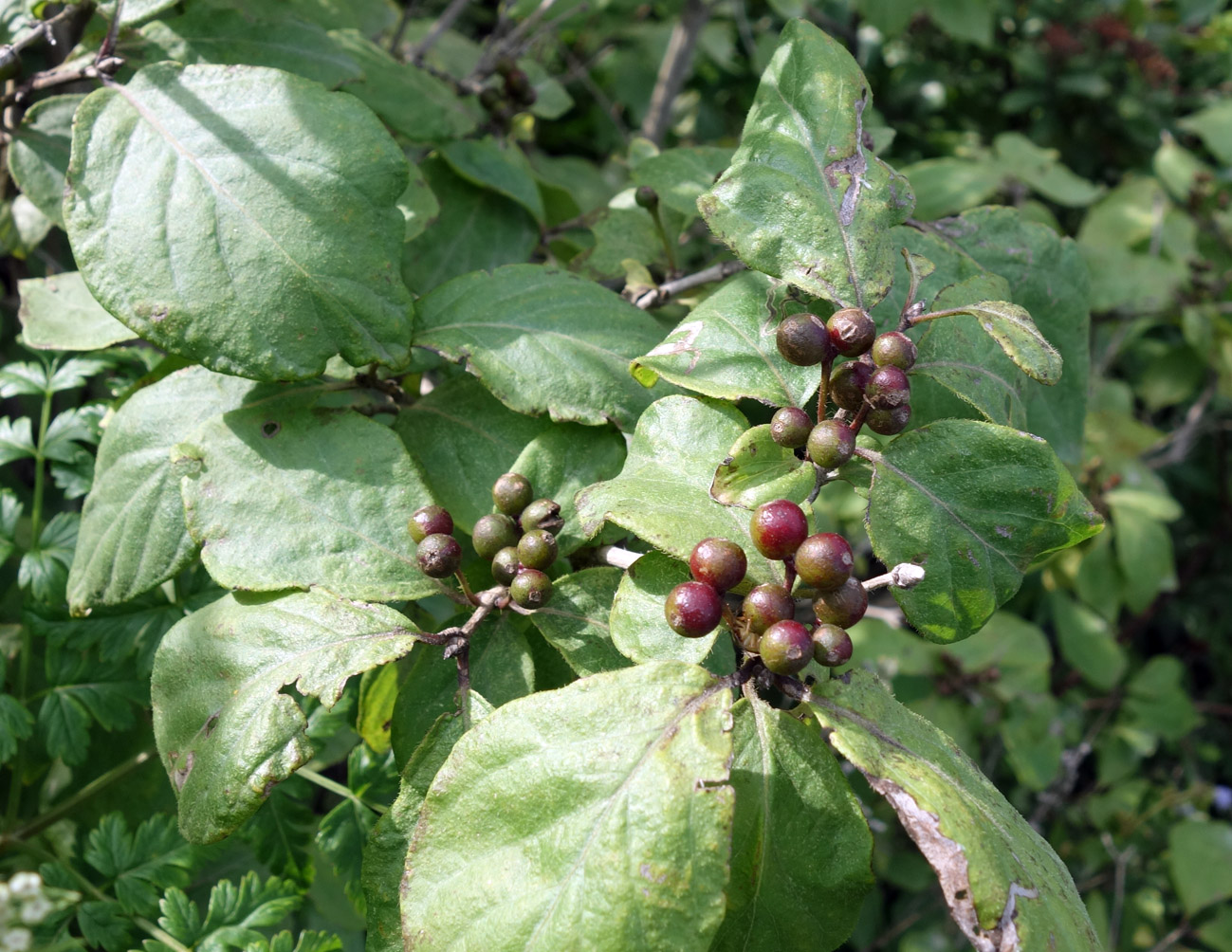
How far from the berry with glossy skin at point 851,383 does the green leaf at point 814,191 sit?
85 mm

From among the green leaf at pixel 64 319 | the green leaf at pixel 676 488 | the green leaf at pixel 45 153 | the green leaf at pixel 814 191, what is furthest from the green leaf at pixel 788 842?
the green leaf at pixel 45 153

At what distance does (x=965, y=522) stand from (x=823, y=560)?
0.70 ft

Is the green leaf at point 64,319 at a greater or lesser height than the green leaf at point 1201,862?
greater

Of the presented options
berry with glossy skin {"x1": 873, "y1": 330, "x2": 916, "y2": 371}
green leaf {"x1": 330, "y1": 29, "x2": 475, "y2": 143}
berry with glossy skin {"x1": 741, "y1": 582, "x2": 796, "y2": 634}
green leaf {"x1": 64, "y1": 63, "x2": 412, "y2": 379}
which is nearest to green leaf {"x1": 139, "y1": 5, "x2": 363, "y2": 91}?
green leaf {"x1": 330, "y1": 29, "x2": 475, "y2": 143}

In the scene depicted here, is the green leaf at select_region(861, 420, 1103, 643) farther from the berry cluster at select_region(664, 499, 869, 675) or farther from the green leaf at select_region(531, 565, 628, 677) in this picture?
the green leaf at select_region(531, 565, 628, 677)

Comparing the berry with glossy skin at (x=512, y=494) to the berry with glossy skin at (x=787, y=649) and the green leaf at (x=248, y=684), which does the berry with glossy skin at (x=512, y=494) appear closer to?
the green leaf at (x=248, y=684)

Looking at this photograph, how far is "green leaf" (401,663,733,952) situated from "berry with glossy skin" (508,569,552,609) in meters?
0.16

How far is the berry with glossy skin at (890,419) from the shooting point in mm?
1065

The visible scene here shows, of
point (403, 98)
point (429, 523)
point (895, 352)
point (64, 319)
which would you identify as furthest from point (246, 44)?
point (895, 352)

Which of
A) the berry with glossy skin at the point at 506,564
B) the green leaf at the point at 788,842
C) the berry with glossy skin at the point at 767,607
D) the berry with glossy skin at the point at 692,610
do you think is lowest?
the green leaf at the point at 788,842

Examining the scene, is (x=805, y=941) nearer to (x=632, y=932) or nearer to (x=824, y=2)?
(x=632, y=932)

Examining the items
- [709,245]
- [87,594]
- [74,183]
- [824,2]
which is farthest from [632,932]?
[824,2]

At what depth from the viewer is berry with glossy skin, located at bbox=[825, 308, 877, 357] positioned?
3.45ft

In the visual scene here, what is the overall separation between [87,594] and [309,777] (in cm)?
43
